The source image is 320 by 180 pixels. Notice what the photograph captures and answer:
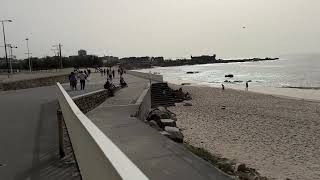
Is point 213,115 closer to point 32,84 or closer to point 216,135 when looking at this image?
point 216,135

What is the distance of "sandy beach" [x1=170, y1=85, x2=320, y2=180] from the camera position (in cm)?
1593

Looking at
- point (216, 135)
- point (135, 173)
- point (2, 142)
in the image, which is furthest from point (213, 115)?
point (135, 173)

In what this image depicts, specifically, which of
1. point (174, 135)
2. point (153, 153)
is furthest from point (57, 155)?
point (174, 135)

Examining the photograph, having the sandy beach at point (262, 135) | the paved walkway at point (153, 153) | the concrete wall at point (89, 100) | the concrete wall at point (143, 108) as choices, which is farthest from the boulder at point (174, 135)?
the concrete wall at point (89, 100)

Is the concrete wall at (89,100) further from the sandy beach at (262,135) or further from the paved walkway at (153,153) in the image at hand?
the sandy beach at (262,135)

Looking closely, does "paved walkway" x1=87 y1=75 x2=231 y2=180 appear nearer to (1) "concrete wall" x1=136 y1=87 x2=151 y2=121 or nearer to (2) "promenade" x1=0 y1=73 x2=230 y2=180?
(2) "promenade" x1=0 y1=73 x2=230 y2=180

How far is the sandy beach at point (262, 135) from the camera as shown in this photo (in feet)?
52.3

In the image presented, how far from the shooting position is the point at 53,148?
1087 centimetres

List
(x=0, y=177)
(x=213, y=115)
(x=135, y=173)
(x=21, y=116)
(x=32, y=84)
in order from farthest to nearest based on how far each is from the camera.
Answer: (x=32, y=84) → (x=213, y=115) → (x=21, y=116) → (x=0, y=177) → (x=135, y=173)

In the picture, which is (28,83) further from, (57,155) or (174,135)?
(57,155)

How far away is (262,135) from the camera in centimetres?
2280

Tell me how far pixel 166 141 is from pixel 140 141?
87 cm

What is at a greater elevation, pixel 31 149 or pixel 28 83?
pixel 31 149

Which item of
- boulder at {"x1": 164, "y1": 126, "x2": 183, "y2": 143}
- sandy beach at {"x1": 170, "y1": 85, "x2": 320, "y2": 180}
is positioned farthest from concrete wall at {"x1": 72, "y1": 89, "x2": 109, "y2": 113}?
sandy beach at {"x1": 170, "y1": 85, "x2": 320, "y2": 180}
